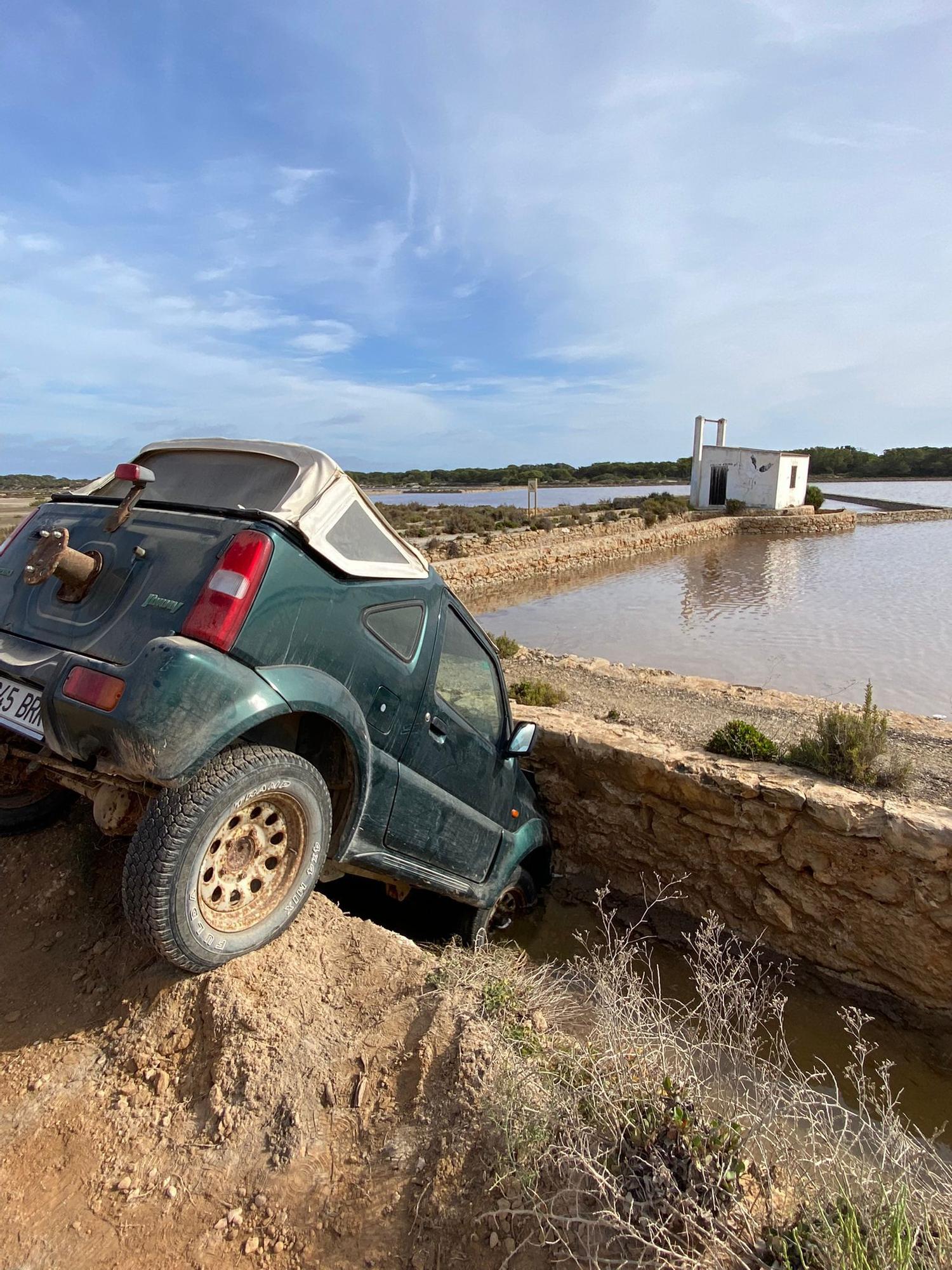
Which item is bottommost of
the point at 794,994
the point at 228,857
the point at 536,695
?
the point at 794,994

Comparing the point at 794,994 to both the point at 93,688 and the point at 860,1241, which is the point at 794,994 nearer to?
the point at 860,1241

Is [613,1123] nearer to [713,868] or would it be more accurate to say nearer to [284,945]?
[284,945]

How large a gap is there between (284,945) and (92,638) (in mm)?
1454

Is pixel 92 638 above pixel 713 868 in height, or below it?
above

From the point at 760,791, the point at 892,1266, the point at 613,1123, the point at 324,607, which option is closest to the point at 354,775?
the point at 324,607

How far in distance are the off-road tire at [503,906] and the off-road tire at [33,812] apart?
229 centimetres

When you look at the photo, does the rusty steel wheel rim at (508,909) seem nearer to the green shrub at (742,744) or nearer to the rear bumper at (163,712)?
the green shrub at (742,744)

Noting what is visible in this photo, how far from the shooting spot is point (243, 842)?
2643 millimetres

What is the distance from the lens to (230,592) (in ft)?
8.37

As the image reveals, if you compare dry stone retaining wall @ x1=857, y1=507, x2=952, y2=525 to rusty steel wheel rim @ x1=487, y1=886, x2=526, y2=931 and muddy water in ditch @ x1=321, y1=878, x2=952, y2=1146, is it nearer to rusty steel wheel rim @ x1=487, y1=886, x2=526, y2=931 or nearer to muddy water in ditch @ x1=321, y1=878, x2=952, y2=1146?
muddy water in ditch @ x1=321, y1=878, x2=952, y2=1146

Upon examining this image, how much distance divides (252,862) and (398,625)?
1.20 metres

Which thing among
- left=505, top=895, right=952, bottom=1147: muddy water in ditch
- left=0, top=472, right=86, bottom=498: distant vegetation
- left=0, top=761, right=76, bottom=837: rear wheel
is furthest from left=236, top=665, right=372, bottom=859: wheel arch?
left=0, top=472, right=86, bottom=498: distant vegetation

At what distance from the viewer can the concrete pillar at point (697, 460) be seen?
4931 cm

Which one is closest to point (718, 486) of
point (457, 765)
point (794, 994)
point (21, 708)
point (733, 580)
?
point (733, 580)
